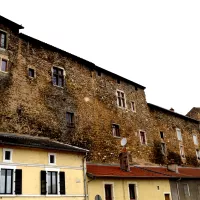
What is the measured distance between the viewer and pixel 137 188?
21.1m

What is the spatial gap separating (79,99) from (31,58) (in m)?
5.12

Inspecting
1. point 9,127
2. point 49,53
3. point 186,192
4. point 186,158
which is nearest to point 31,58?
point 49,53

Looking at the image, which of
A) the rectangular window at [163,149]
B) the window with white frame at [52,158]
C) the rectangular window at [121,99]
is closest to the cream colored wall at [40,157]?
the window with white frame at [52,158]

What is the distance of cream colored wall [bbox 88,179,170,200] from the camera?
18547 mm

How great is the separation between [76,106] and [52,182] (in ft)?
26.9

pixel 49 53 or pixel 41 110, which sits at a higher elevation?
pixel 49 53

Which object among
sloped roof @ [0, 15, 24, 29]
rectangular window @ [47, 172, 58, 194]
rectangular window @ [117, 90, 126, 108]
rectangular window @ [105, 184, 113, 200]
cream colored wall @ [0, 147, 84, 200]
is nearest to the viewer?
cream colored wall @ [0, 147, 84, 200]

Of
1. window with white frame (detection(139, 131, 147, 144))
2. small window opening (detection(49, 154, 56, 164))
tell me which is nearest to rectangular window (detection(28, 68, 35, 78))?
small window opening (detection(49, 154, 56, 164))

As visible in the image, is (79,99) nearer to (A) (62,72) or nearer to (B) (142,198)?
(A) (62,72)

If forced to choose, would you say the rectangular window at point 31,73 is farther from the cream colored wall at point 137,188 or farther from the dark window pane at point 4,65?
the cream colored wall at point 137,188

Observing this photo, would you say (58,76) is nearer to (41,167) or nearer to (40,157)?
(40,157)

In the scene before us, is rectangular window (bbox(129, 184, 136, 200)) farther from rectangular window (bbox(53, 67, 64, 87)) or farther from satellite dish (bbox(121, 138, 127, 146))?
rectangular window (bbox(53, 67, 64, 87))

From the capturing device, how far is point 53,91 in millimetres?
21688

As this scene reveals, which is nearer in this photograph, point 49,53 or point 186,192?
point 49,53
